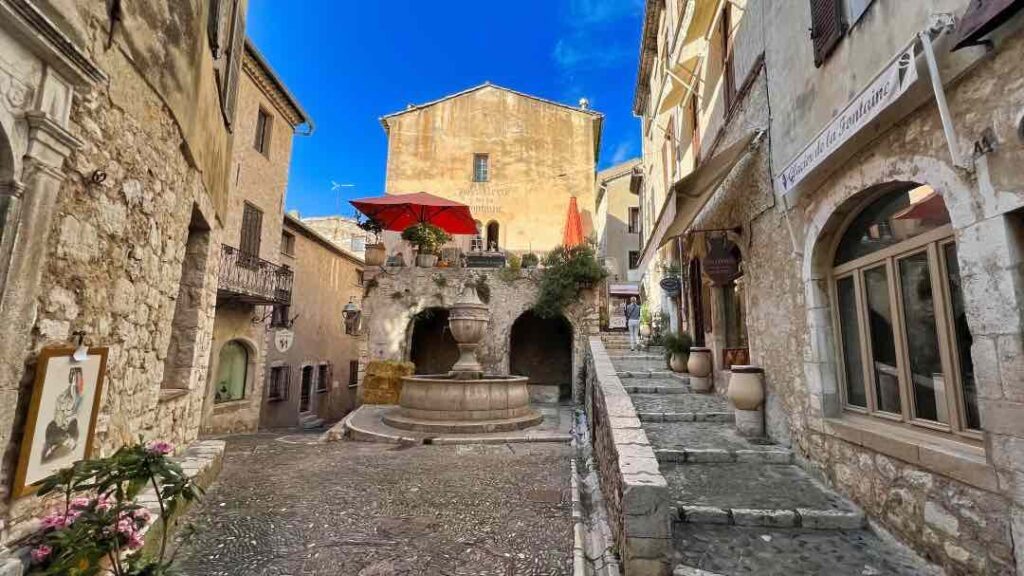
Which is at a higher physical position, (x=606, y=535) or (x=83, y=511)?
(x=83, y=511)

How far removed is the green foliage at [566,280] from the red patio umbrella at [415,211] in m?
3.18

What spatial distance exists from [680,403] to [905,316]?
3566mm

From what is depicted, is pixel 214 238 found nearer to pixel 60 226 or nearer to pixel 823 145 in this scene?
pixel 60 226

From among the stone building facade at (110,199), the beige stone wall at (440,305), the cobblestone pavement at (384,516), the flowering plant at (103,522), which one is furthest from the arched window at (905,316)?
the beige stone wall at (440,305)

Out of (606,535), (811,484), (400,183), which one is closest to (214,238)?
(606,535)

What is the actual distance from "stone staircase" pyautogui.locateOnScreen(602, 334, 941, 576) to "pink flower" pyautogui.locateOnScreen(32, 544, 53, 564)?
11.1 ft

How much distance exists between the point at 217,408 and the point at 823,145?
13.9 meters

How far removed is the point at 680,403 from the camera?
268 inches

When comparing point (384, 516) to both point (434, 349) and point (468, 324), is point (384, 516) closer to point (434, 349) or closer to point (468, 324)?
point (468, 324)

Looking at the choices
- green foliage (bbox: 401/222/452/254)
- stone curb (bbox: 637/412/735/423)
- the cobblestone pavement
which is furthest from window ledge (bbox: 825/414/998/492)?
green foliage (bbox: 401/222/452/254)

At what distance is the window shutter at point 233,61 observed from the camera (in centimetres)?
587

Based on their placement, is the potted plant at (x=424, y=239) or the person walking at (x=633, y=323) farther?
the potted plant at (x=424, y=239)

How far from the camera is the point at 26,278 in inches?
96.0

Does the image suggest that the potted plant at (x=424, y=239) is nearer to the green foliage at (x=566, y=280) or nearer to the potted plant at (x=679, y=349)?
the green foliage at (x=566, y=280)
